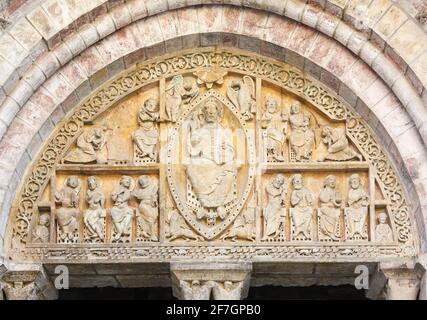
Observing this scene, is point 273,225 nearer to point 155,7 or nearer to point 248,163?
point 248,163

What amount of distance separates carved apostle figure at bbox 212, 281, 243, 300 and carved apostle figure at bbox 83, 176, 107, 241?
4.13ft

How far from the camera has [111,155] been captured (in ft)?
52.7

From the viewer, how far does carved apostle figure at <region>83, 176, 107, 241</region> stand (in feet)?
51.9

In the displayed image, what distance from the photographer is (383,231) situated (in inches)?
619

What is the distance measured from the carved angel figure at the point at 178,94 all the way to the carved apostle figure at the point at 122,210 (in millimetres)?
804

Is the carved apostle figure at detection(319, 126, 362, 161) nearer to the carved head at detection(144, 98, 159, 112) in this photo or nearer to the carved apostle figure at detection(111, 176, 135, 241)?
the carved head at detection(144, 98, 159, 112)

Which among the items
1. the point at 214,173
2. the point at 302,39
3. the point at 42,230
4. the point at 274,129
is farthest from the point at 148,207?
the point at 302,39

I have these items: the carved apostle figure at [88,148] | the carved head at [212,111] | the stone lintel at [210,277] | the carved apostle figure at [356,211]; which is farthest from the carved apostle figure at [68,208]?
the carved apostle figure at [356,211]

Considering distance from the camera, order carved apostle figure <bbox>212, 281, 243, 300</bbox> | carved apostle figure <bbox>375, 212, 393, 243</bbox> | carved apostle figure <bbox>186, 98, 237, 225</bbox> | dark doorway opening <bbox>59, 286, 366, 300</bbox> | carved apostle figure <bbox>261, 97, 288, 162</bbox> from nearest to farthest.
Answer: carved apostle figure <bbox>212, 281, 243, 300</bbox>
carved apostle figure <bbox>375, 212, 393, 243</bbox>
carved apostle figure <bbox>186, 98, 237, 225</bbox>
carved apostle figure <bbox>261, 97, 288, 162</bbox>
dark doorway opening <bbox>59, 286, 366, 300</bbox>

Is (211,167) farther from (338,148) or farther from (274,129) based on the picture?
(338,148)

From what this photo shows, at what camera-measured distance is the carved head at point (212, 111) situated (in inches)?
634

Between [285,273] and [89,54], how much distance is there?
2943 mm

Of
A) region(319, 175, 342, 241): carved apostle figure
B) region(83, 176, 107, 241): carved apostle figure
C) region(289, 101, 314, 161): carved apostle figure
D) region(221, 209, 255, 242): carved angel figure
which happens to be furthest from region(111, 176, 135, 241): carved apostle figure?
region(319, 175, 342, 241): carved apostle figure

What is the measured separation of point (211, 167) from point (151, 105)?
894 millimetres
